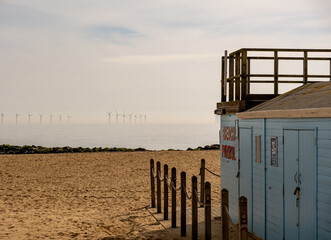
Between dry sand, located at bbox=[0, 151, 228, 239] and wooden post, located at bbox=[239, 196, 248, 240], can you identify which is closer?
wooden post, located at bbox=[239, 196, 248, 240]

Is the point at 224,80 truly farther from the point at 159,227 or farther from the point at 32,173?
the point at 32,173

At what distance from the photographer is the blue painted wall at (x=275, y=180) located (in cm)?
847

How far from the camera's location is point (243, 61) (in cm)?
1256

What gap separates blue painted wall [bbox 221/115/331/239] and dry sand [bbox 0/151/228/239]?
243 centimetres

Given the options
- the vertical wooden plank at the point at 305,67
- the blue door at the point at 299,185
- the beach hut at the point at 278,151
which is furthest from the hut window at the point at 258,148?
the vertical wooden plank at the point at 305,67

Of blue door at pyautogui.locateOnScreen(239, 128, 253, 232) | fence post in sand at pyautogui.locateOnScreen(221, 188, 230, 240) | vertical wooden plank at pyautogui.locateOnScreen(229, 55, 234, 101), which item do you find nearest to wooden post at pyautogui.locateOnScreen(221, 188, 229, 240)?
fence post in sand at pyautogui.locateOnScreen(221, 188, 230, 240)

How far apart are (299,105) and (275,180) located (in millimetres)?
1708

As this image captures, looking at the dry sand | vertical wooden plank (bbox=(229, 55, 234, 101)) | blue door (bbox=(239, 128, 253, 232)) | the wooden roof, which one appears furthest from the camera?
vertical wooden plank (bbox=(229, 55, 234, 101))

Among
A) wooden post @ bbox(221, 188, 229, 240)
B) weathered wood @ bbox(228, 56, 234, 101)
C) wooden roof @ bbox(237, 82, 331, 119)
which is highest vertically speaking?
weathered wood @ bbox(228, 56, 234, 101)

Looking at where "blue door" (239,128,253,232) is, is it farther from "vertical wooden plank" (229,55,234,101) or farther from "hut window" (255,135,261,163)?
"vertical wooden plank" (229,55,234,101)

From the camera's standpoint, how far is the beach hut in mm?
8727

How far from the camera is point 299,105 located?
10.1 metres

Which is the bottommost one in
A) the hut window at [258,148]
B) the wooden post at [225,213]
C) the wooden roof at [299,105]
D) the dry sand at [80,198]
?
the dry sand at [80,198]

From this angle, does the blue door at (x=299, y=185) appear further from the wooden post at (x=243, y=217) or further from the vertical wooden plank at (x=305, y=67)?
the vertical wooden plank at (x=305, y=67)
